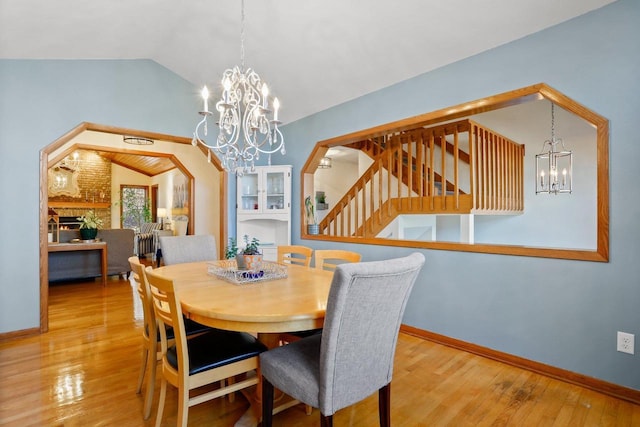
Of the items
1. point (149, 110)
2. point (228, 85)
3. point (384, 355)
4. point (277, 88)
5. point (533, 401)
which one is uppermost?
point (277, 88)

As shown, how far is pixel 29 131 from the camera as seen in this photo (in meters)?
3.16

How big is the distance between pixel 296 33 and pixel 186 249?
90.1 inches

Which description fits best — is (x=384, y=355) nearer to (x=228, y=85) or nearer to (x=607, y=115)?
(x=228, y=85)

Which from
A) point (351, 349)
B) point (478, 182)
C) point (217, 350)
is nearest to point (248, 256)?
point (217, 350)

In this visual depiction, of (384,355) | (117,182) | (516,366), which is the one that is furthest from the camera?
(117,182)

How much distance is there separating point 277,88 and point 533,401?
3855 millimetres


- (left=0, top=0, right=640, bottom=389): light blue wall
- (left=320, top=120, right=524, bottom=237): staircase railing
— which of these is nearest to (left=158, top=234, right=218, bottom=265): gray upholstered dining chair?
(left=0, top=0, right=640, bottom=389): light blue wall

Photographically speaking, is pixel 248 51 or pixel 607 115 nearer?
pixel 607 115

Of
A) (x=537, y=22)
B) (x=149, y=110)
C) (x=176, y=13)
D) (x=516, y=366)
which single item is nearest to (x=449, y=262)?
(x=516, y=366)

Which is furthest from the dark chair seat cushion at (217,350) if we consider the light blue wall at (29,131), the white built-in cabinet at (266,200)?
the white built-in cabinet at (266,200)

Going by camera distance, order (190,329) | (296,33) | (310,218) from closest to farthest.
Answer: (190,329) → (296,33) → (310,218)

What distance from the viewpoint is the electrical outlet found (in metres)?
2.01

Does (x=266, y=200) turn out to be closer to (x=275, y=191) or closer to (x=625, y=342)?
(x=275, y=191)

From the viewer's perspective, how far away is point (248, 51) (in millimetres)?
3508
